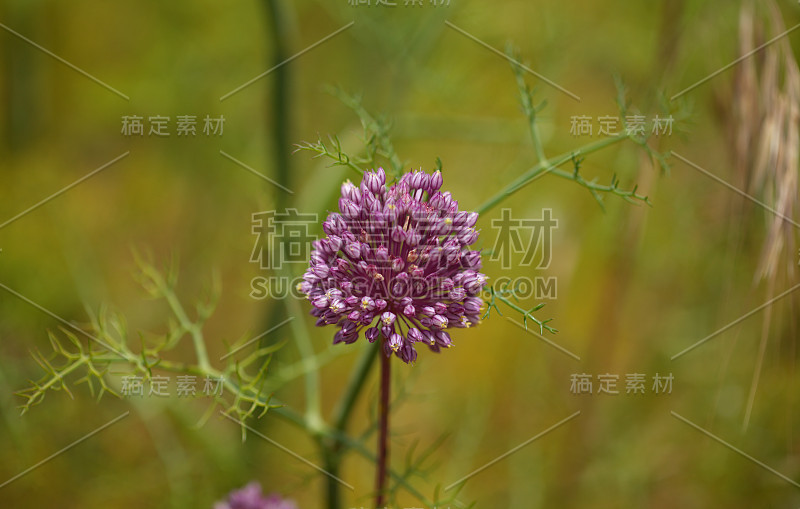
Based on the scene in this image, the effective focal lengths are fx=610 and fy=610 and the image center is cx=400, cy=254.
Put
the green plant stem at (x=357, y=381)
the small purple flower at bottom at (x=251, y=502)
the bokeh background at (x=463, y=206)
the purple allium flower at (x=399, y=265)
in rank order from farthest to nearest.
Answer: the bokeh background at (x=463, y=206)
the small purple flower at bottom at (x=251, y=502)
the green plant stem at (x=357, y=381)
the purple allium flower at (x=399, y=265)

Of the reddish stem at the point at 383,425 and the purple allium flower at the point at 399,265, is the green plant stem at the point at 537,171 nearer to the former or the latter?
the purple allium flower at the point at 399,265

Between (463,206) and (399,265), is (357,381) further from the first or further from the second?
(463,206)

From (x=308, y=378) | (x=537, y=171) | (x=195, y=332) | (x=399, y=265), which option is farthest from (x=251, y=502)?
(x=537, y=171)

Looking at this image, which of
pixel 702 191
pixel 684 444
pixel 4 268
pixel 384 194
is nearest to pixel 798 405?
pixel 684 444

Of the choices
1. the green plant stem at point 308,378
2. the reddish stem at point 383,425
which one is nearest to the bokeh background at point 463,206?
the green plant stem at point 308,378

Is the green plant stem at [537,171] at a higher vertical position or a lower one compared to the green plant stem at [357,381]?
higher

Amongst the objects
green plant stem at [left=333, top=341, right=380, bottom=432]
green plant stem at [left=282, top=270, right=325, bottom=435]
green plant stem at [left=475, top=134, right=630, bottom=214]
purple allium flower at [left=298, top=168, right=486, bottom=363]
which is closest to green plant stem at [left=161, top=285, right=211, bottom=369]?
green plant stem at [left=282, top=270, right=325, bottom=435]

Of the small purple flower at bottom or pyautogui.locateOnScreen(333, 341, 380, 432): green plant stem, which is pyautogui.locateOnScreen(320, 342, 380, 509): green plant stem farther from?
the small purple flower at bottom
